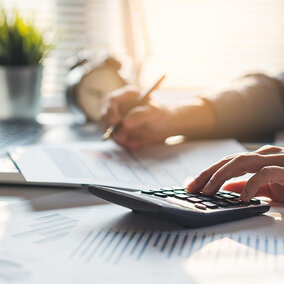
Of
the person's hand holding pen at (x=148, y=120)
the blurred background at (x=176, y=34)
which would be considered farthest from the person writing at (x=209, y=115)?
the blurred background at (x=176, y=34)

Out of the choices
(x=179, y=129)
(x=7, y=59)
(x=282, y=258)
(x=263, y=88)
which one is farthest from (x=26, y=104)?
(x=282, y=258)

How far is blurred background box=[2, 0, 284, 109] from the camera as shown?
6.38 ft

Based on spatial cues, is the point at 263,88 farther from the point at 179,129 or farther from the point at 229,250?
the point at 229,250

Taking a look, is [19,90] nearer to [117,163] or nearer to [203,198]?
[117,163]

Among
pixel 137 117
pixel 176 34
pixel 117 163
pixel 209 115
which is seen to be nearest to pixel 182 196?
pixel 117 163

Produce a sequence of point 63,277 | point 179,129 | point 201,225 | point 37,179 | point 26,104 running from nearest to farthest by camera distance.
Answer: point 63,277 < point 201,225 < point 37,179 < point 179,129 < point 26,104

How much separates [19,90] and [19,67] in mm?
58

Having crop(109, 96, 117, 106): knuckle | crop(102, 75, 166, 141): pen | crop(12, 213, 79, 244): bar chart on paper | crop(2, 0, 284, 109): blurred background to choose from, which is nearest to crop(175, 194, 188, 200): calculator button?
crop(12, 213, 79, 244): bar chart on paper

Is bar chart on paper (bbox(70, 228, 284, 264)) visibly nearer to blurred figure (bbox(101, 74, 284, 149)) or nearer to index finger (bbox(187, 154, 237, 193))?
index finger (bbox(187, 154, 237, 193))

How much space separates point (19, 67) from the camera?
4.52 ft

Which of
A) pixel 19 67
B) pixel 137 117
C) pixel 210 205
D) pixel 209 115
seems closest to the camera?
pixel 210 205

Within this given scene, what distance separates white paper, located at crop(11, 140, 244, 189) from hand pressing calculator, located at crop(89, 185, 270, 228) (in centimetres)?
12

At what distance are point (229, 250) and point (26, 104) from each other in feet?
3.34

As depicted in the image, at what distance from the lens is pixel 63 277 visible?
41cm
